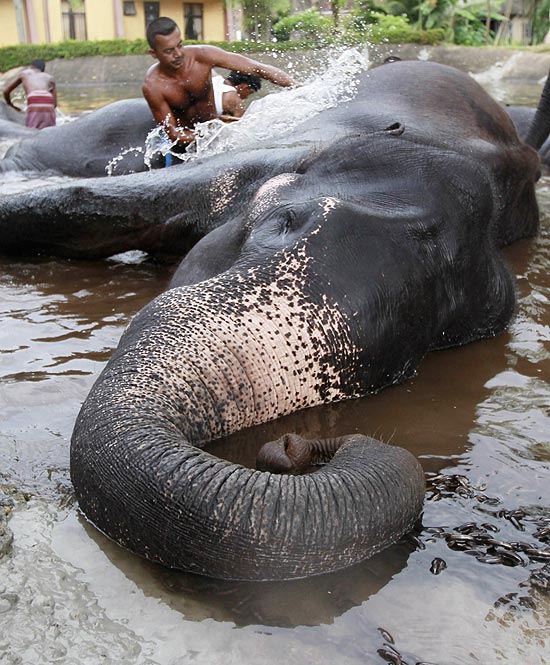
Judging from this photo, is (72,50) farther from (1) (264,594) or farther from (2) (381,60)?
(1) (264,594)

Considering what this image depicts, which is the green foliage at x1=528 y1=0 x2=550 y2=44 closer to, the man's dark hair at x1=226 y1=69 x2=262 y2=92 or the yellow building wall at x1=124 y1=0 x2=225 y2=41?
the yellow building wall at x1=124 y1=0 x2=225 y2=41

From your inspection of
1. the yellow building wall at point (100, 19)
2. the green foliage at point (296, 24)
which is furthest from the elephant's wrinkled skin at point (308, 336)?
the yellow building wall at point (100, 19)

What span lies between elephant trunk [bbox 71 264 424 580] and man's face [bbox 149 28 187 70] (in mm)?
4568

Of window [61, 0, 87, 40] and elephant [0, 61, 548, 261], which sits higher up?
elephant [0, 61, 548, 261]

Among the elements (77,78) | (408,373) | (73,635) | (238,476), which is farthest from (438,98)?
(77,78)

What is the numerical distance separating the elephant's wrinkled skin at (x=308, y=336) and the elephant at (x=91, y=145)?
302cm

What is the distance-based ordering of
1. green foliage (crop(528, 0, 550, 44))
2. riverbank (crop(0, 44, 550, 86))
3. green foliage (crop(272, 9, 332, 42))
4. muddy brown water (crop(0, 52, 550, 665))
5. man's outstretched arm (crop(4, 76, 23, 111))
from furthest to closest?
1. green foliage (crop(528, 0, 550, 44))
2. green foliage (crop(272, 9, 332, 42))
3. riverbank (crop(0, 44, 550, 86))
4. man's outstretched arm (crop(4, 76, 23, 111))
5. muddy brown water (crop(0, 52, 550, 665))

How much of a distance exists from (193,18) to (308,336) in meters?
39.5

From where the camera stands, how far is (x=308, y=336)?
3240mm

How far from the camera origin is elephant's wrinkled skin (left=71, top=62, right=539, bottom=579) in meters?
2.29

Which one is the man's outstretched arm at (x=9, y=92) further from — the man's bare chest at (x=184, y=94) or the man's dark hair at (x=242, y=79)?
the man's bare chest at (x=184, y=94)

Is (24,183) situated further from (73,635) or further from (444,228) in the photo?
(73,635)

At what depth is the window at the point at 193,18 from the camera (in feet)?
132

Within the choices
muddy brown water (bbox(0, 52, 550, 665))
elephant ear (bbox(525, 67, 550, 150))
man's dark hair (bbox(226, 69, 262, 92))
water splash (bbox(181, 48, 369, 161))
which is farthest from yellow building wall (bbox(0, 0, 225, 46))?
muddy brown water (bbox(0, 52, 550, 665))
